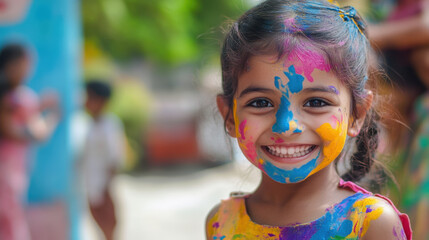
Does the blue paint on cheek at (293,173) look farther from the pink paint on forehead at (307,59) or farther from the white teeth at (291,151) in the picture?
the pink paint on forehead at (307,59)

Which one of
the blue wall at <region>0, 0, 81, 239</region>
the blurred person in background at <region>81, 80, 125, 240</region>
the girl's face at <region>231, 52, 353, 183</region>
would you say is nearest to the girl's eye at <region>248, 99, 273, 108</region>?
the girl's face at <region>231, 52, 353, 183</region>

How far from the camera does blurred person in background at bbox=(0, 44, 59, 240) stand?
4.11 meters

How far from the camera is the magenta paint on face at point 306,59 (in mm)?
1445

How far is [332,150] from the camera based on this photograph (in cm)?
148

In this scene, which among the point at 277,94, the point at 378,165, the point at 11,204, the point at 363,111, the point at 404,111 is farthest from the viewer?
the point at 11,204

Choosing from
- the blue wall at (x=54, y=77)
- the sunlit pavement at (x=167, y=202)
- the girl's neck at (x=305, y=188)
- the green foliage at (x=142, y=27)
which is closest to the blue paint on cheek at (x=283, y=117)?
the girl's neck at (x=305, y=188)

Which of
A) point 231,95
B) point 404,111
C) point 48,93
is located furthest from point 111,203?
point 231,95

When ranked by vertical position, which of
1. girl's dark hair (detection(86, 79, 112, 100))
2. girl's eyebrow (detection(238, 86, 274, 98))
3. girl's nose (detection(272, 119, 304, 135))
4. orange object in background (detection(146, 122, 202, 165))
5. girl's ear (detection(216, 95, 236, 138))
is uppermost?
girl's dark hair (detection(86, 79, 112, 100))

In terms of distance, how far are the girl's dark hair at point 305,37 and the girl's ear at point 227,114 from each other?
0.10m

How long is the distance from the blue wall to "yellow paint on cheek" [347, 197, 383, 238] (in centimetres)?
368

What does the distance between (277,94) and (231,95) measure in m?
0.25

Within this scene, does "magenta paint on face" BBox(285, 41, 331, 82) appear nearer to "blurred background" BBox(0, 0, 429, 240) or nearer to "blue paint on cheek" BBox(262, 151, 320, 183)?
"blue paint on cheek" BBox(262, 151, 320, 183)

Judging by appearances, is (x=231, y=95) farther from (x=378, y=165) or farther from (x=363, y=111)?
(x=378, y=165)

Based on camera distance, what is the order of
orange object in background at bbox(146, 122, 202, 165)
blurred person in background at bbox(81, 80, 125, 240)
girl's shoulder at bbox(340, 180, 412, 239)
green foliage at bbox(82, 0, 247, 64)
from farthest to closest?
orange object in background at bbox(146, 122, 202, 165), green foliage at bbox(82, 0, 247, 64), blurred person in background at bbox(81, 80, 125, 240), girl's shoulder at bbox(340, 180, 412, 239)
